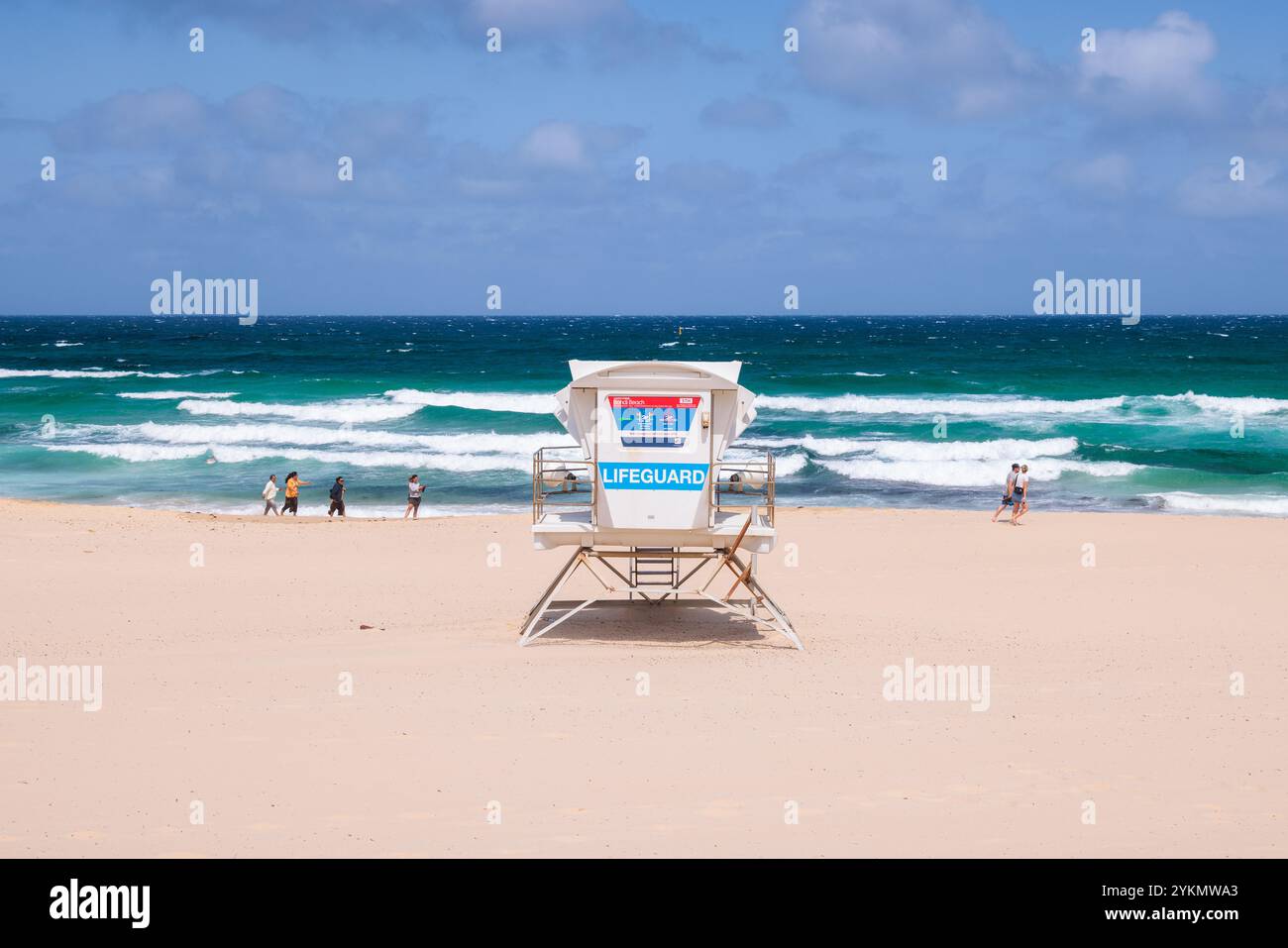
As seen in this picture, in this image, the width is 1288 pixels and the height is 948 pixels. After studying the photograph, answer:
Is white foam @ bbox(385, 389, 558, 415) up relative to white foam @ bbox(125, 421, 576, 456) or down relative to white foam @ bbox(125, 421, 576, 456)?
up

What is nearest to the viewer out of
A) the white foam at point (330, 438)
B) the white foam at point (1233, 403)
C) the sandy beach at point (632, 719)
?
the sandy beach at point (632, 719)

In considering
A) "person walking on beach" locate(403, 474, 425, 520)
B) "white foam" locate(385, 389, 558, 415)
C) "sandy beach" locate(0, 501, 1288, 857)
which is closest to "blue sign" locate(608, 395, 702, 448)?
"sandy beach" locate(0, 501, 1288, 857)

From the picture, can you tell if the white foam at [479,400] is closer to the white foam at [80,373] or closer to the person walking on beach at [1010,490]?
the white foam at [80,373]

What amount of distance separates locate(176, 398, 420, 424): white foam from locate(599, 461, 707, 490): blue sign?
33539mm

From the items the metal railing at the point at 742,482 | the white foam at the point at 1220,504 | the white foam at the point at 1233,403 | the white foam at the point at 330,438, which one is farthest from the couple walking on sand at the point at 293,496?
the white foam at the point at 1233,403

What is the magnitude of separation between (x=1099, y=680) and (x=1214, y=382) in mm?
52382

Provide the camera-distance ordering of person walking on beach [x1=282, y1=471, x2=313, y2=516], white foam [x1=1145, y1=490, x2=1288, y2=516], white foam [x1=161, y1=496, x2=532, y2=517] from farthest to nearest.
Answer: white foam [x1=1145, y1=490, x2=1288, y2=516] < white foam [x1=161, y1=496, x2=532, y2=517] < person walking on beach [x1=282, y1=471, x2=313, y2=516]

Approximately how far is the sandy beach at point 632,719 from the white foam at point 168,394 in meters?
34.7

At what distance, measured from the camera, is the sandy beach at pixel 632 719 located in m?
6.95

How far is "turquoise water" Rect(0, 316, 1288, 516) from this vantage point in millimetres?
29812

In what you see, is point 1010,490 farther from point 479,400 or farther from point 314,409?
point 314,409

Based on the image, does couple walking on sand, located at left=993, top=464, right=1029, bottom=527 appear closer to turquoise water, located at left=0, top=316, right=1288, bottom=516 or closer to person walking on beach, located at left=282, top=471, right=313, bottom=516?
turquoise water, located at left=0, top=316, right=1288, bottom=516

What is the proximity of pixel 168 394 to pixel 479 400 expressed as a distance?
1377 centimetres

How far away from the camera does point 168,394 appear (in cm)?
5072
